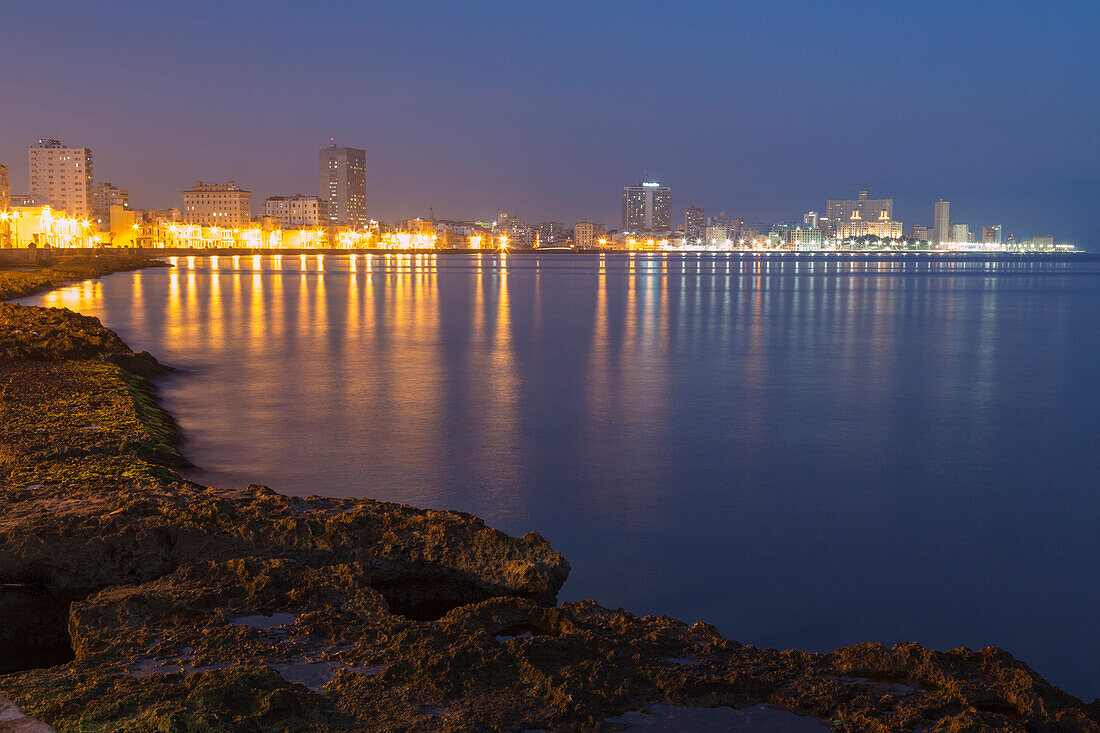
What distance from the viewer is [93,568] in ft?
15.4

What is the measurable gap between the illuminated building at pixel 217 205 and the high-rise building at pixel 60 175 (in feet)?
61.8

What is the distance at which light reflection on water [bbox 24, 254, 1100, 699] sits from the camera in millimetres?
5734

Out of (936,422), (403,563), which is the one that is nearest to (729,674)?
(403,563)

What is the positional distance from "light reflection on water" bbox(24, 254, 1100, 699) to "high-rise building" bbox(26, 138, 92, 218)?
468ft

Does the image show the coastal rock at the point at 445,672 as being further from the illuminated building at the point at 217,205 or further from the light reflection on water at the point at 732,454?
the illuminated building at the point at 217,205

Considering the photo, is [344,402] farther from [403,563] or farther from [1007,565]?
[1007,565]

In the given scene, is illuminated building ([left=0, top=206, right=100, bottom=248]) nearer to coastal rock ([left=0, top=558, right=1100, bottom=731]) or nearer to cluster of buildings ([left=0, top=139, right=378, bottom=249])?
cluster of buildings ([left=0, top=139, right=378, bottom=249])

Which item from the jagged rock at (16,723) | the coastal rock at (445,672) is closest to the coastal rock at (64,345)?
the coastal rock at (445,672)

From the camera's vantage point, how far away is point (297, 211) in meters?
184

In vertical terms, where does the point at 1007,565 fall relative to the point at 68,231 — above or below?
below

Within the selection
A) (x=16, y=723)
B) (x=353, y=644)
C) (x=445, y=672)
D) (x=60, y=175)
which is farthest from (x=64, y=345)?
(x=60, y=175)

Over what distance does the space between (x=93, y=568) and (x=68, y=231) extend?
99288 mm

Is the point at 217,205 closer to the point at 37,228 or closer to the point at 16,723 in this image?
the point at 37,228

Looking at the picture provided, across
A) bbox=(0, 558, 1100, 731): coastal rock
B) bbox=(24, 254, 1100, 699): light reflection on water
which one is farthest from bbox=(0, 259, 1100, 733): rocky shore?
bbox=(24, 254, 1100, 699): light reflection on water
